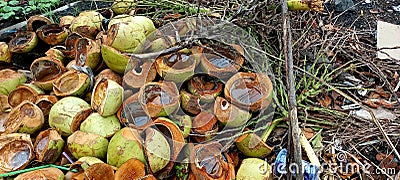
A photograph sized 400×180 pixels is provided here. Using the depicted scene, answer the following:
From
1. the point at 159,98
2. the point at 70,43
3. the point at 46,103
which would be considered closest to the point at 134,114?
the point at 159,98

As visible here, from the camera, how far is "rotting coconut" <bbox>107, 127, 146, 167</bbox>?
1.62 metres

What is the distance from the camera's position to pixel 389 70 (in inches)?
97.7

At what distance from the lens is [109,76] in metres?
1.93

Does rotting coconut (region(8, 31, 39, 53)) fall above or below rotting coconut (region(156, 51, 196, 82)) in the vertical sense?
below

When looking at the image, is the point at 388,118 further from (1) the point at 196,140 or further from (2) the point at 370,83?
(1) the point at 196,140

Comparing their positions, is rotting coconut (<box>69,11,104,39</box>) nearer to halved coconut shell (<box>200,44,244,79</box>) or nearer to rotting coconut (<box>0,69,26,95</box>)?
rotting coconut (<box>0,69,26,95</box>)

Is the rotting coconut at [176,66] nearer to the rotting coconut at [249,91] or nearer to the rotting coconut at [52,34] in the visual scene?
the rotting coconut at [249,91]

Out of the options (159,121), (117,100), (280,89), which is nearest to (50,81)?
(117,100)

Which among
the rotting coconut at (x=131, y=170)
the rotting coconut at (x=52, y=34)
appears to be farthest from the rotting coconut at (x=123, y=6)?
the rotting coconut at (x=131, y=170)

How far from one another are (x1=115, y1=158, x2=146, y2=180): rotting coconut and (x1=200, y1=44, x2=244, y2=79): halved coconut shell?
0.55 metres

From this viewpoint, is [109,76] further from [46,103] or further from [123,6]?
[123,6]

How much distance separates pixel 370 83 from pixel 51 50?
1822mm

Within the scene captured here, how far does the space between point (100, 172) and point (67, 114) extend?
0.40 metres
